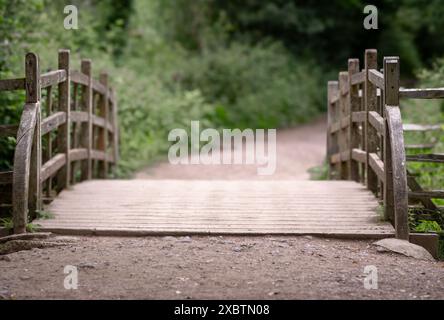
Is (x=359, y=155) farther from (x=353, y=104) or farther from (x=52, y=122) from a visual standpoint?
(x=52, y=122)

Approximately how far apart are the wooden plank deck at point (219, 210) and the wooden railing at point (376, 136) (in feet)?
1.27

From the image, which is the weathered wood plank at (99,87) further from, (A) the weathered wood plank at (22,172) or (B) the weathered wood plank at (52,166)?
(A) the weathered wood plank at (22,172)

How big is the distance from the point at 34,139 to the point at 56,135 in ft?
6.62

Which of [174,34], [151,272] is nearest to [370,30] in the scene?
[174,34]

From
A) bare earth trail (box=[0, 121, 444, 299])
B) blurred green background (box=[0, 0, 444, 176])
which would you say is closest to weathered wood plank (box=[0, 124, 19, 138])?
bare earth trail (box=[0, 121, 444, 299])

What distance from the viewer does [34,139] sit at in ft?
25.2

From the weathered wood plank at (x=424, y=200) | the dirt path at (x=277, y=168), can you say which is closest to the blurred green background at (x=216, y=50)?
the dirt path at (x=277, y=168)

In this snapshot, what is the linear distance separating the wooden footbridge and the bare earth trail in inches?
15.4

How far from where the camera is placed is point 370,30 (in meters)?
30.2

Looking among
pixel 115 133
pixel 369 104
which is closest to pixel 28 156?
pixel 369 104

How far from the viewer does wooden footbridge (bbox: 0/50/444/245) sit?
7.24 m
